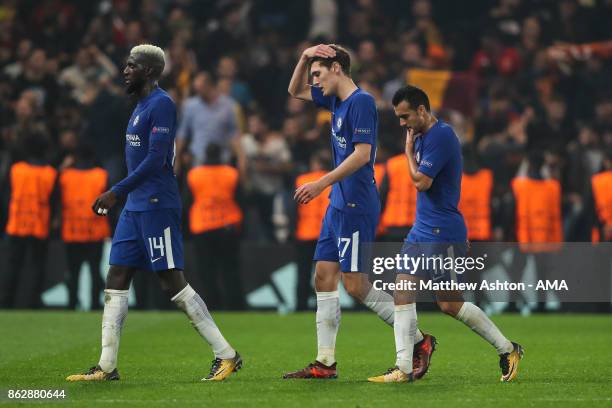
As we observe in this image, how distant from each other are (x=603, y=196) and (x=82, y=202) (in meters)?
6.56

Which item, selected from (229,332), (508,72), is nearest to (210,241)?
(229,332)

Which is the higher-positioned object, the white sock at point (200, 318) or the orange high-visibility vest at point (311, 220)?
the orange high-visibility vest at point (311, 220)

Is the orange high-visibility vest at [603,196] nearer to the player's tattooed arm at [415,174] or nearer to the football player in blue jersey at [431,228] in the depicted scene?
the football player in blue jersey at [431,228]

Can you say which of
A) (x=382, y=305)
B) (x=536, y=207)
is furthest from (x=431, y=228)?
(x=536, y=207)

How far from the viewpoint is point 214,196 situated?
17.0 metres

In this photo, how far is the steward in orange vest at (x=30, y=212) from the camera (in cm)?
1712

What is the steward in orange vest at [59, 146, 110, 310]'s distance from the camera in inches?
675

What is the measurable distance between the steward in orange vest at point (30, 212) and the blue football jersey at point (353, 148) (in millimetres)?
8401

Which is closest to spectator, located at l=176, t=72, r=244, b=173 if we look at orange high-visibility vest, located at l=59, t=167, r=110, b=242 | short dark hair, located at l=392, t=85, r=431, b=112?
orange high-visibility vest, located at l=59, t=167, r=110, b=242

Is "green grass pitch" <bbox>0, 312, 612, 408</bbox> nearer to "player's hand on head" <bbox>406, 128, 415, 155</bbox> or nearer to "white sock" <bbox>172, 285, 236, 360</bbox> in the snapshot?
"white sock" <bbox>172, 285, 236, 360</bbox>

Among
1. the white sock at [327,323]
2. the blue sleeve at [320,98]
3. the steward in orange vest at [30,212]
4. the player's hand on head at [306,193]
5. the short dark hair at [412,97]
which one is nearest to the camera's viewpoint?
the player's hand on head at [306,193]

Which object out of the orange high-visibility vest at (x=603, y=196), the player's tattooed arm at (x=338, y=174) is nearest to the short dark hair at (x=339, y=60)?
the player's tattooed arm at (x=338, y=174)

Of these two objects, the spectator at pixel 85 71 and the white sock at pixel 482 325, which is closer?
the white sock at pixel 482 325

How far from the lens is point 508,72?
21031 mm
